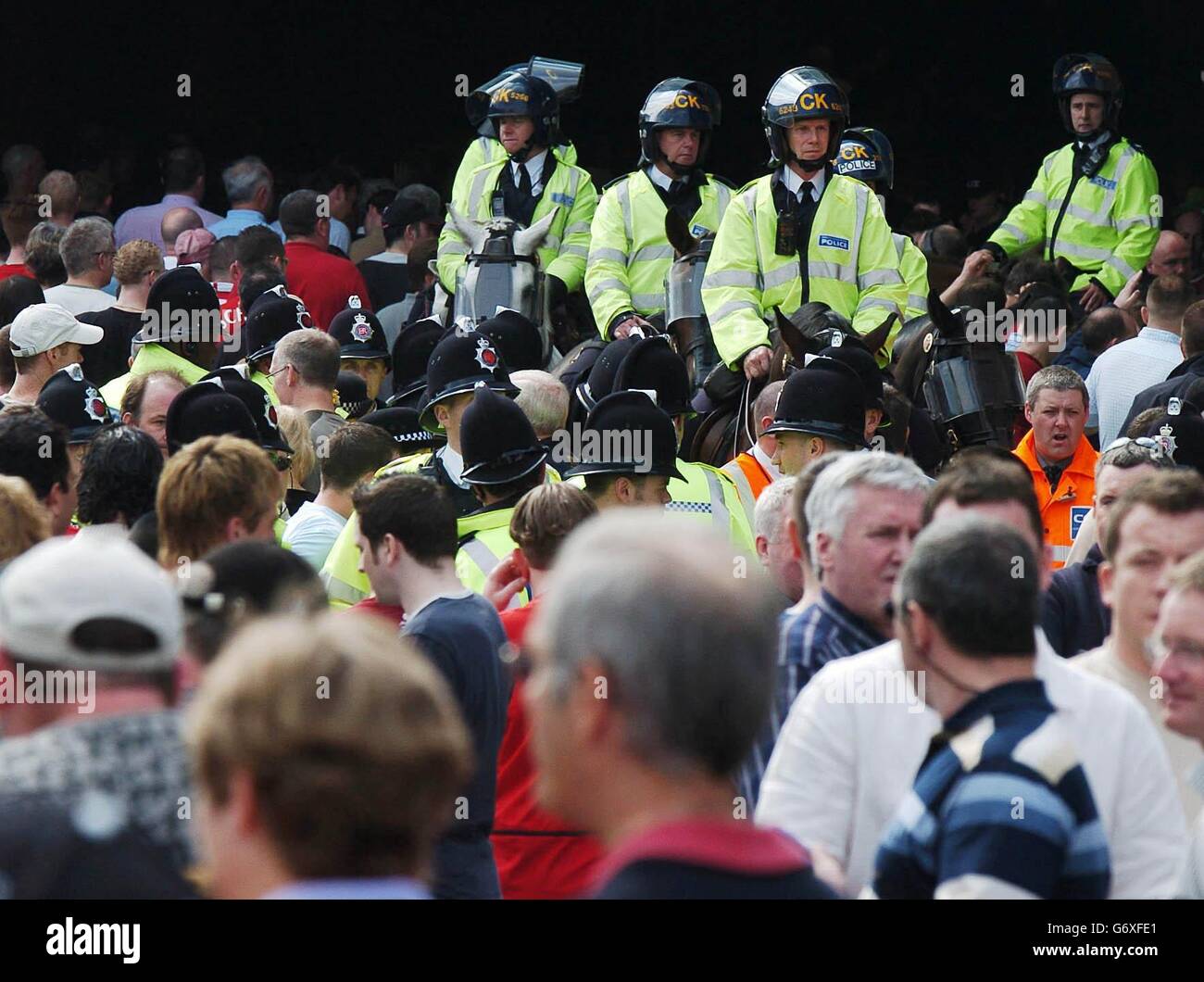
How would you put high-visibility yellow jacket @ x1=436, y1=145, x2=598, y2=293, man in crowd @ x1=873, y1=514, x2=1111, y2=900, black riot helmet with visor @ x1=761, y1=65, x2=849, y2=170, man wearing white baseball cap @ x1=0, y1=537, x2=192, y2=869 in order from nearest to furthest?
man wearing white baseball cap @ x1=0, y1=537, x2=192, y2=869
man in crowd @ x1=873, y1=514, x2=1111, y2=900
black riot helmet with visor @ x1=761, y1=65, x2=849, y2=170
high-visibility yellow jacket @ x1=436, y1=145, x2=598, y2=293

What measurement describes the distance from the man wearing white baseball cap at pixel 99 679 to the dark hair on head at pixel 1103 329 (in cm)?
755

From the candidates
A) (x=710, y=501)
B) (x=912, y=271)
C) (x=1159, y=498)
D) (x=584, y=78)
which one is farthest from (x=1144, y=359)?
(x=584, y=78)

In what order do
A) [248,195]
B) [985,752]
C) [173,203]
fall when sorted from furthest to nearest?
[173,203] < [248,195] < [985,752]

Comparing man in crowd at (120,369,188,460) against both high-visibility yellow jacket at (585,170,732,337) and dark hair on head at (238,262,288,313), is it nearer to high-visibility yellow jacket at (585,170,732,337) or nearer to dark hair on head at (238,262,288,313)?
dark hair on head at (238,262,288,313)

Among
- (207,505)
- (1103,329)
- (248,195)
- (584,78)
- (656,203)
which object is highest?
(584,78)

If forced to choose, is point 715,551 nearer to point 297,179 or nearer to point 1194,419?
point 1194,419

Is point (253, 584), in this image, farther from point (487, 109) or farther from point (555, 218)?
point (487, 109)

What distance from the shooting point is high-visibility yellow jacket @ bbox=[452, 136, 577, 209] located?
37.0ft

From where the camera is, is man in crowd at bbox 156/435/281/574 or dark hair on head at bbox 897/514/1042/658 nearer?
dark hair on head at bbox 897/514/1042/658

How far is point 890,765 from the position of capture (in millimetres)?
3477

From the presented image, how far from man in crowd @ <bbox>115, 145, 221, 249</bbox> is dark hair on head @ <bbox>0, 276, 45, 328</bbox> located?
2477mm

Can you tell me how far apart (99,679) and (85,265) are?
23.2 feet

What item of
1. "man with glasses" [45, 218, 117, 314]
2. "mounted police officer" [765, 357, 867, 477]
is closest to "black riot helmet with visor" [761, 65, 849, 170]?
"mounted police officer" [765, 357, 867, 477]

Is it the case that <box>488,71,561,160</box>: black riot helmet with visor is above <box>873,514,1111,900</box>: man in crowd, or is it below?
above
